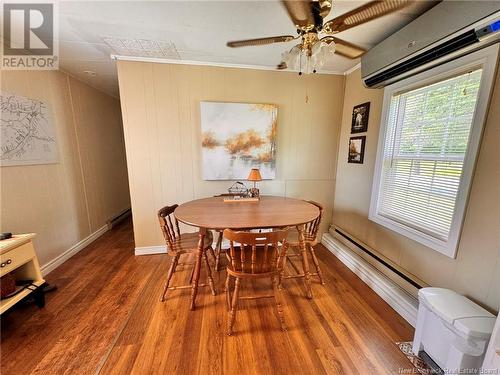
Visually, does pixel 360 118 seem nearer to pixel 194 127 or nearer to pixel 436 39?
pixel 436 39

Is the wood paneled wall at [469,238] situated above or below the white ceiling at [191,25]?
below

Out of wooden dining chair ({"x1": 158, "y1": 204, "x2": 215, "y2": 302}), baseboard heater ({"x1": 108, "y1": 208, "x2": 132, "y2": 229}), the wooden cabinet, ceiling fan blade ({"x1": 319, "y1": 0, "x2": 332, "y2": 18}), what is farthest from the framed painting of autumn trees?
baseboard heater ({"x1": 108, "y1": 208, "x2": 132, "y2": 229})

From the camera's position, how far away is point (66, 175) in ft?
8.32

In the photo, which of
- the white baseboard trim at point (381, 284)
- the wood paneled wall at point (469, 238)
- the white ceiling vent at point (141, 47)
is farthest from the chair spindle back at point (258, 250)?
the white ceiling vent at point (141, 47)

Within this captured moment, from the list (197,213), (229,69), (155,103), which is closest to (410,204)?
(197,213)

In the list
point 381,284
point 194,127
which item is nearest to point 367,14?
point 194,127

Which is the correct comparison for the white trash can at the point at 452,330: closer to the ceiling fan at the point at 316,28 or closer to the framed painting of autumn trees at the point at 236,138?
the ceiling fan at the point at 316,28

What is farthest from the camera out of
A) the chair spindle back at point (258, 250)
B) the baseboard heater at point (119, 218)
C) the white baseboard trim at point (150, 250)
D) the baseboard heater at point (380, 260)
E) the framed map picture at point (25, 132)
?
the baseboard heater at point (119, 218)

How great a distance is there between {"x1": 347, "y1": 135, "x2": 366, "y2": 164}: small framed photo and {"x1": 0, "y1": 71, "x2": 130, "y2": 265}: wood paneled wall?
367cm

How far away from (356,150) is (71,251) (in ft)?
12.7

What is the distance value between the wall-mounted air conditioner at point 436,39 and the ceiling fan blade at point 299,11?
0.76 m

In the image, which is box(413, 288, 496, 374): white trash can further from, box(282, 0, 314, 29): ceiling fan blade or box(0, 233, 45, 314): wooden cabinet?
box(0, 233, 45, 314): wooden cabinet

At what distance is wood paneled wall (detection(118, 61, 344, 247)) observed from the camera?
2357mm

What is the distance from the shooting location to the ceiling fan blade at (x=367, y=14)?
126cm
